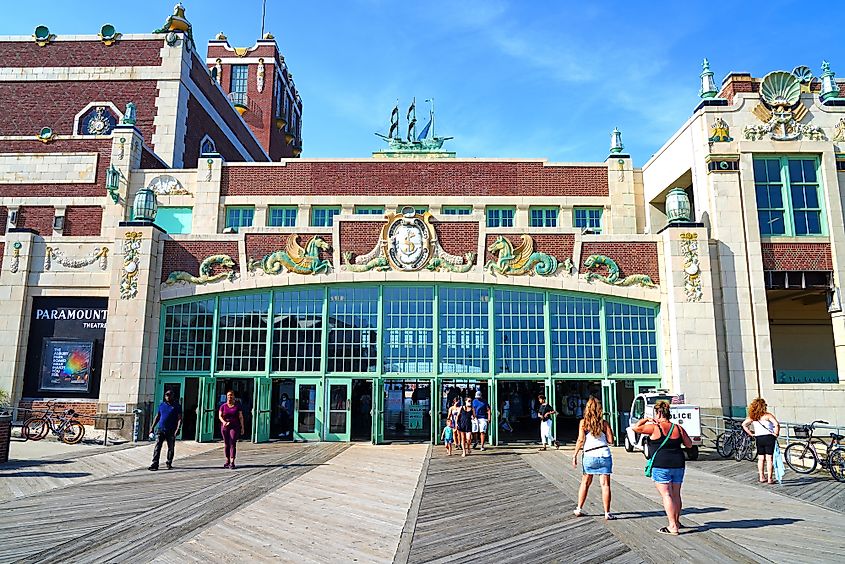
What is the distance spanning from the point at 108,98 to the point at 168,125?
3.34 metres

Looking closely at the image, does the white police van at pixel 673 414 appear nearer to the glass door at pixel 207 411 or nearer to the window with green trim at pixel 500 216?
the window with green trim at pixel 500 216

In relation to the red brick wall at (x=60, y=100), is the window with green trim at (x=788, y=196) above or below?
below

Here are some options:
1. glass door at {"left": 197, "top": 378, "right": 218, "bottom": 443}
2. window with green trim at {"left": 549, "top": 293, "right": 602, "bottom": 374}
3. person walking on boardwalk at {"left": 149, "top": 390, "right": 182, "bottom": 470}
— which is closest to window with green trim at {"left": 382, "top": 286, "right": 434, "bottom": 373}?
window with green trim at {"left": 549, "top": 293, "right": 602, "bottom": 374}

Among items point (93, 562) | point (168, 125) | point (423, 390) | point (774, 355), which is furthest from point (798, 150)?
point (168, 125)

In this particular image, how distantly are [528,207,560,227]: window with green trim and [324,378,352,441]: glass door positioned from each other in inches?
392

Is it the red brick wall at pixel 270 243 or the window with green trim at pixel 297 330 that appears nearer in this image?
the window with green trim at pixel 297 330

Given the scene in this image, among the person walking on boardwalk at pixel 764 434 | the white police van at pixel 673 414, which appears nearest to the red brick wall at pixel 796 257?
the white police van at pixel 673 414

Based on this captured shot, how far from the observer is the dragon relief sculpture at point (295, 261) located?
63.9ft

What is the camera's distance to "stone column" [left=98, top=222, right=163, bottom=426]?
18594mm

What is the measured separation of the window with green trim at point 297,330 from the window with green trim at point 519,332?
5641 mm

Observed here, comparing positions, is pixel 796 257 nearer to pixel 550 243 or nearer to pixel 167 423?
pixel 550 243

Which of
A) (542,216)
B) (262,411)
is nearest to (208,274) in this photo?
(262,411)

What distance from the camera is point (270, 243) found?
19.7m

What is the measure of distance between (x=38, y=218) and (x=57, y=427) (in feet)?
35.4
